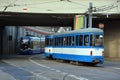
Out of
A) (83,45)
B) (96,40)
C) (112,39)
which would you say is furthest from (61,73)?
(112,39)

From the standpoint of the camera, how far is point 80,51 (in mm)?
30391

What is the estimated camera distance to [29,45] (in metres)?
66.6

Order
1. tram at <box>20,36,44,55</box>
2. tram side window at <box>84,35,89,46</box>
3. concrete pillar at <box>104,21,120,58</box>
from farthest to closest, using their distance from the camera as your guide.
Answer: tram at <box>20,36,44,55</box> → concrete pillar at <box>104,21,120,58</box> → tram side window at <box>84,35,89,46</box>

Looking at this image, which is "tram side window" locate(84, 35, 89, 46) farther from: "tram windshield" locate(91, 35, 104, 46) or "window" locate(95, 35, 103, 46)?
"window" locate(95, 35, 103, 46)

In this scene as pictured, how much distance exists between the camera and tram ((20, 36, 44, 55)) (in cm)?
6656

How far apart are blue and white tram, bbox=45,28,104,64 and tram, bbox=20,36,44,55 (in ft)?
101

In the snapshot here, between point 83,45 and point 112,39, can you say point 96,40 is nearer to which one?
point 83,45

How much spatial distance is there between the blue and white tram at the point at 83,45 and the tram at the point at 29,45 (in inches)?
1212

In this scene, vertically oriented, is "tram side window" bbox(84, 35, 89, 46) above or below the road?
above

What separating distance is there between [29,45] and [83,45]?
123ft

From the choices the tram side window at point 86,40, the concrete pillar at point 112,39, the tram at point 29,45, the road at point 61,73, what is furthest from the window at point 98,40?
the tram at point 29,45

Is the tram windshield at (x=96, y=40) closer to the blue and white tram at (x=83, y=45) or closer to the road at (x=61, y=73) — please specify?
the blue and white tram at (x=83, y=45)

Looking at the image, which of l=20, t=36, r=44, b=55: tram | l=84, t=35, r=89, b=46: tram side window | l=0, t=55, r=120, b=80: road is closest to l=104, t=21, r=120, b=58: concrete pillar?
l=20, t=36, r=44, b=55: tram

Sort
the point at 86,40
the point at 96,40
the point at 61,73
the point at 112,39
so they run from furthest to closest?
the point at 112,39
the point at 86,40
the point at 96,40
the point at 61,73
